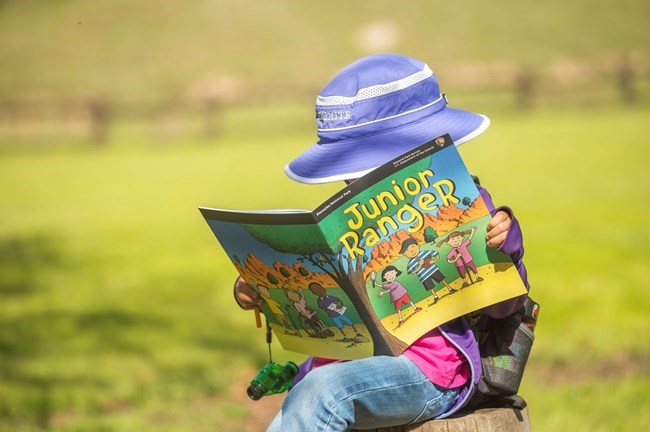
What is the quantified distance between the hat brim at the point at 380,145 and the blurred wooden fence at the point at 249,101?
22349mm

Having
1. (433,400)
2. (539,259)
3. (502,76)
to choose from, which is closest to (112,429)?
(433,400)

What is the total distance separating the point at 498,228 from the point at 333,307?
47cm

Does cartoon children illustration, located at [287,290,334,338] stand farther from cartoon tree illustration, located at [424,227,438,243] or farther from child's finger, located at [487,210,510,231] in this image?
child's finger, located at [487,210,510,231]

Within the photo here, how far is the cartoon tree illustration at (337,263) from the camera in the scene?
246cm

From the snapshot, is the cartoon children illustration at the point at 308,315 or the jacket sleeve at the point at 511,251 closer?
the jacket sleeve at the point at 511,251

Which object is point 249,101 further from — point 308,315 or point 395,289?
point 395,289

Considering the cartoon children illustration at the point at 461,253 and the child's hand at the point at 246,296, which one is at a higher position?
the child's hand at the point at 246,296

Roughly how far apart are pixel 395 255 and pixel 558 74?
31.5m

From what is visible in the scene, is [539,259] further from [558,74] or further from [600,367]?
[558,74]

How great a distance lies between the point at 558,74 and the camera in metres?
32.7

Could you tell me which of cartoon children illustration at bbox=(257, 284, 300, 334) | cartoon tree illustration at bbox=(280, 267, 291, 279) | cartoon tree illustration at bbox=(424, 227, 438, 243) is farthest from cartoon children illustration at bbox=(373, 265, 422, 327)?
cartoon children illustration at bbox=(257, 284, 300, 334)

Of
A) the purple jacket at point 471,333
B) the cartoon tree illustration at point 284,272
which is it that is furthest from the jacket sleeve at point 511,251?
the cartoon tree illustration at point 284,272

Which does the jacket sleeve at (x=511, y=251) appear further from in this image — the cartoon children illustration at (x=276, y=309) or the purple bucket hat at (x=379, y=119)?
the cartoon children illustration at (x=276, y=309)

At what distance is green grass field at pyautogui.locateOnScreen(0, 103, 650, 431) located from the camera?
527cm
